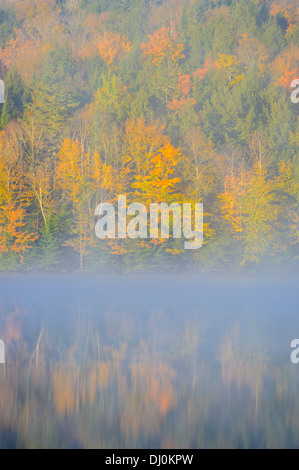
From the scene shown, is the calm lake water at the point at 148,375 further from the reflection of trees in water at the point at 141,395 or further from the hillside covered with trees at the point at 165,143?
the hillside covered with trees at the point at 165,143

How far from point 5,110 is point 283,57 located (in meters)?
22.2

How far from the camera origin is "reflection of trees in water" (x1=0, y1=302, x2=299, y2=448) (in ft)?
26.7

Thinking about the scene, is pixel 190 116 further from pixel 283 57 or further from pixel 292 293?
pixel 292 293

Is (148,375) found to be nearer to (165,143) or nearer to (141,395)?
(141,395)

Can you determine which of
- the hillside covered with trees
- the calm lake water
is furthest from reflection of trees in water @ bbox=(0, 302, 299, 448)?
the hillside covered with trees

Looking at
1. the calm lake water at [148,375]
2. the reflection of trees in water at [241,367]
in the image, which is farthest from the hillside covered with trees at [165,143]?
the reflection of trees in water at [241,367]

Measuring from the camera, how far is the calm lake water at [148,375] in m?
8.23

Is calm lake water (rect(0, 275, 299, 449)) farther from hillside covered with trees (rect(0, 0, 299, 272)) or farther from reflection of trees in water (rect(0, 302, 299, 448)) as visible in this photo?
hillside covered with trees (rect(0, 0, 299, 272))

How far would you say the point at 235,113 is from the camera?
143 feet

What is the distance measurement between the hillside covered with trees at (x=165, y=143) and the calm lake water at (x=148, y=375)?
1544 centimetres

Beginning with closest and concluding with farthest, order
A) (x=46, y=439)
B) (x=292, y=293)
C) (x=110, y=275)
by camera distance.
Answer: (x=46, y=439) < (x=292, y=293) < (x=110, y=275)

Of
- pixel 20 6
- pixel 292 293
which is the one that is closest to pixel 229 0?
pixel 20 6

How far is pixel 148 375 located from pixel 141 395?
4.60 ft

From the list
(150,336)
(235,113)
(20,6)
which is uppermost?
(20,6)
